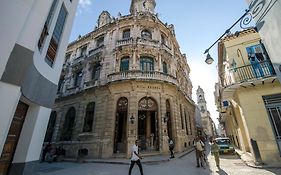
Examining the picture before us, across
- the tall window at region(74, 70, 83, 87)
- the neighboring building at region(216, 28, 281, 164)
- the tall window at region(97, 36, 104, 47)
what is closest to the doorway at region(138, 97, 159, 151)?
the neighboring building at region(216, 28, 281, 164)

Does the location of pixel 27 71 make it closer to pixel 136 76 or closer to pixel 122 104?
pixel 122 104

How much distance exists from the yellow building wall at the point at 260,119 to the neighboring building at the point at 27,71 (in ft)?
38.5

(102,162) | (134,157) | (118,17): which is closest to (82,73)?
(118,17)

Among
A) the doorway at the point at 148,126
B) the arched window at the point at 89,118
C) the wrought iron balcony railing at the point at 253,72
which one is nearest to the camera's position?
the wrought iron balcony railing at the point at 253,72

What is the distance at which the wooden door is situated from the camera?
207 inches

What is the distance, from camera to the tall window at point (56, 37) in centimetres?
726

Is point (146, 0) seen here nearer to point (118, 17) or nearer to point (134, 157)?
point (118, 17)

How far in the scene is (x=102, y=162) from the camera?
11.6 meters

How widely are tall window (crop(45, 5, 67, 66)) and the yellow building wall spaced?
11.8m

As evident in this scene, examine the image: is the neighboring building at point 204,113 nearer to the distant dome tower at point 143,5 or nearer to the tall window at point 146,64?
the distant dome tower at point 143,5

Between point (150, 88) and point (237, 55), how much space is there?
7976mm

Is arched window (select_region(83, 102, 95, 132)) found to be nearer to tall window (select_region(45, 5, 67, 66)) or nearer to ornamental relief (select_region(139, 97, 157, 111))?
ornamental relief (select_region(139, 97, 157, 111))

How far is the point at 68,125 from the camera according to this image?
59.0 ft

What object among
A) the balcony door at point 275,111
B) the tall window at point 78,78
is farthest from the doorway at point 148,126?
the tall window at point 78,78
